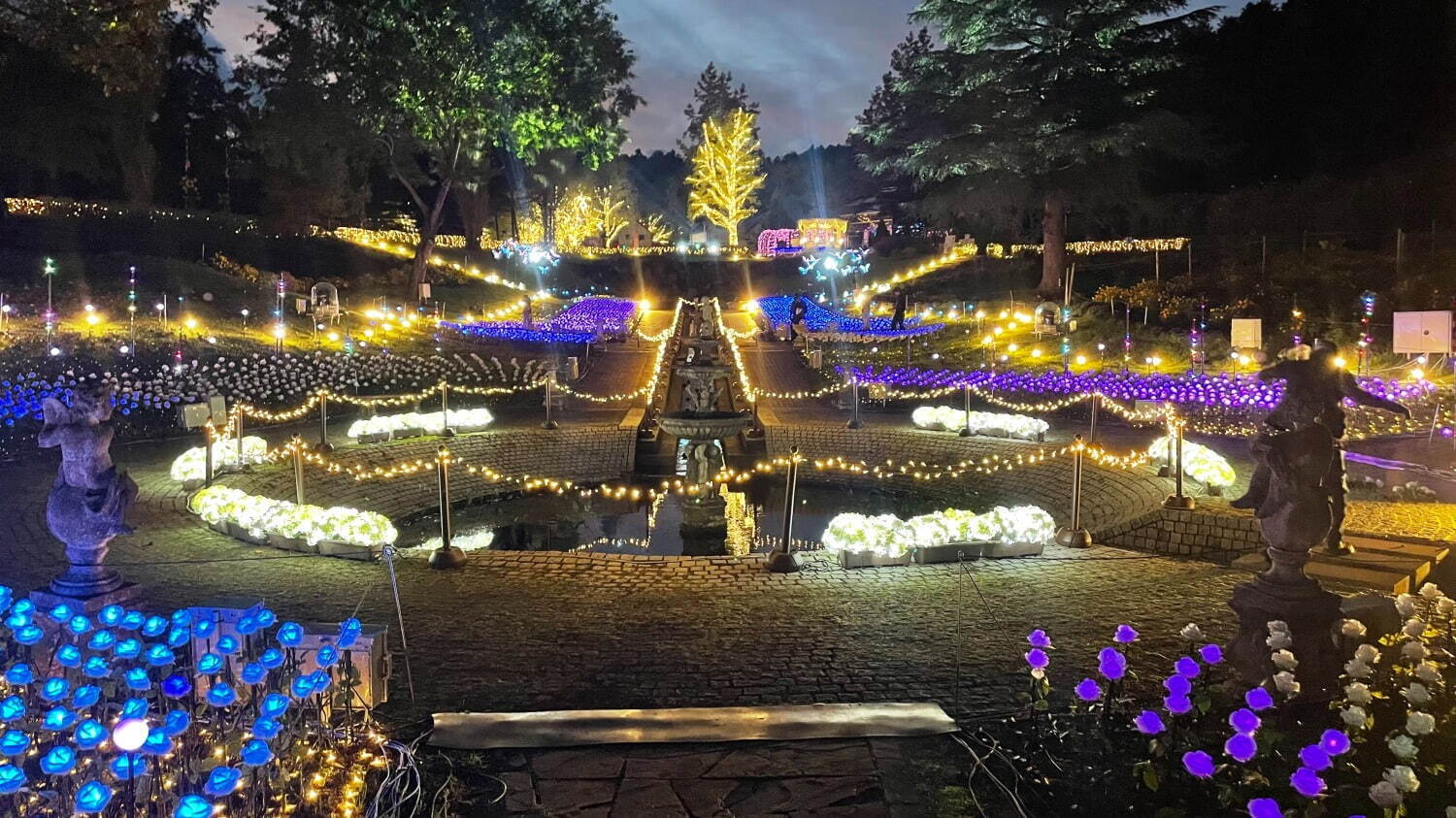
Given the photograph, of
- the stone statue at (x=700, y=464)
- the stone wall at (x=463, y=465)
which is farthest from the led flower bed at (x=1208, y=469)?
the stone wall at (x=463, y=465)

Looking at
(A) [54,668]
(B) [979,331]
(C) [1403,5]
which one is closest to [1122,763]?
(A) [54,668]

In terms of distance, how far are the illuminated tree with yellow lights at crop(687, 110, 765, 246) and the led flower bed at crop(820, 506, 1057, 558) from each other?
2496 inches

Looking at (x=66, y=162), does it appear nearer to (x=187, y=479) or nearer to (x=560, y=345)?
(x=560, y=345)

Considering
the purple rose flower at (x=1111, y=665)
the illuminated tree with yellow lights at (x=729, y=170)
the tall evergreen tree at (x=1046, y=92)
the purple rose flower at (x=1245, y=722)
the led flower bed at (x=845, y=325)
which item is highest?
the illuminated tree with yellow lights at (x=729, y=170)

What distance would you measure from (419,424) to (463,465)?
2.27m

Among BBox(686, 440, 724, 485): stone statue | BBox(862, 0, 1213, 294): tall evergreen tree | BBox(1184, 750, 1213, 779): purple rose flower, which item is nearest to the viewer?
BBox(1184, 750, 1213, 779): purple rose flower

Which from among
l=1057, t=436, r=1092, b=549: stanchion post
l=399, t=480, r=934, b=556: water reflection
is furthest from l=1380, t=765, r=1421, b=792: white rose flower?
l=399, t=480, r=934, b=556: water reflection

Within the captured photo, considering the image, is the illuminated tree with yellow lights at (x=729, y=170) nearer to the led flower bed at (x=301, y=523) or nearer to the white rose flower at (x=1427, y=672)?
the led flower bed at (x=301, y=523)

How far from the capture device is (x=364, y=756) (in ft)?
16.7

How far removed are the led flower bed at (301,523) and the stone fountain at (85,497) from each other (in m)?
2.80

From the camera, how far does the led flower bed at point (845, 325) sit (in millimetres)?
30656

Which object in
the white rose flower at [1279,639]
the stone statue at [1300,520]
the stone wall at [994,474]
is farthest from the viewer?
the stone wall at [994,474]

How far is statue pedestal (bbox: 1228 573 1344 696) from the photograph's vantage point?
5.96 meters

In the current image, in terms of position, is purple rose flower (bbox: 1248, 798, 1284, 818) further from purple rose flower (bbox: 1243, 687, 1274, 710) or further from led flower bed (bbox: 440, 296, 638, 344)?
led flower bed (bbox: 440, 296, 638, 344)
